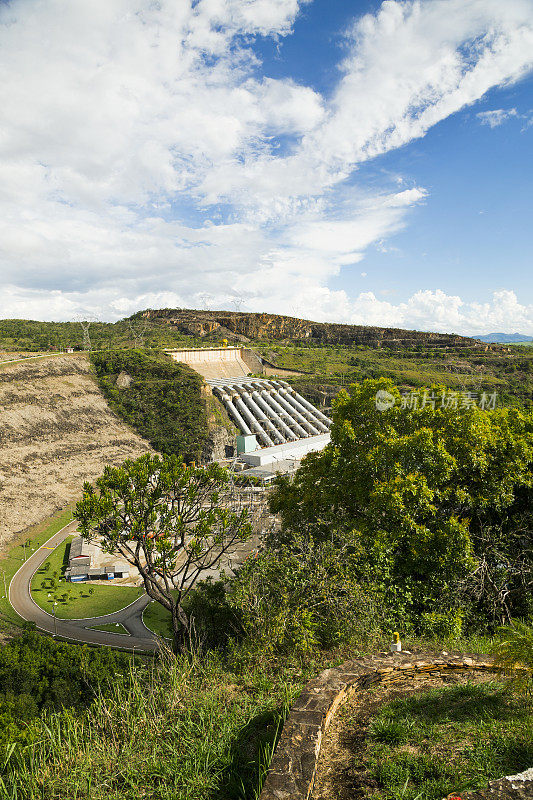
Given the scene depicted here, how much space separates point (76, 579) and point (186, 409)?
26.2m

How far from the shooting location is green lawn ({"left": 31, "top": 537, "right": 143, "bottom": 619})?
23.7 m

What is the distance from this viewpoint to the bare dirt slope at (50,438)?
3484 centimetres

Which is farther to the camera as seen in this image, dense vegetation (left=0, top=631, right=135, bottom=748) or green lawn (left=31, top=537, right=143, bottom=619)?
green lawn (left=31, top=537, right=143, bottom=619)

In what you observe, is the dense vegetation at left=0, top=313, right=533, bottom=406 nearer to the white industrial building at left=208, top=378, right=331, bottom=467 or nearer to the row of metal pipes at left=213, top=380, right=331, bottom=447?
the row of metal pipes at left=213, top=380, right=331, bottom=447

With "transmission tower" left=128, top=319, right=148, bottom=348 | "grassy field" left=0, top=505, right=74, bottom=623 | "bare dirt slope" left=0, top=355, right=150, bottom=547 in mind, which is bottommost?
"grassy field" left=0, top=505, right=74, bottom=623

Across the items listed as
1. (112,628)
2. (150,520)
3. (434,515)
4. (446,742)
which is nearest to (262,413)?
(112,628)

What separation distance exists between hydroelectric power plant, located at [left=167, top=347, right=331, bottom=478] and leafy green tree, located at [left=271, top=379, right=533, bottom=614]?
75.0 feet

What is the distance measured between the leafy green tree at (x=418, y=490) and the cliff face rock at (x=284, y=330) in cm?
9082

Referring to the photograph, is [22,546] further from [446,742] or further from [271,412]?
[446,742]

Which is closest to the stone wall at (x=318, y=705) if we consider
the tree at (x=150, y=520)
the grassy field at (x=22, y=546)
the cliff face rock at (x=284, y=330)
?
the tree at (x=150, y=520)

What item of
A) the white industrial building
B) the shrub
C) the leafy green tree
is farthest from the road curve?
the white industrial building

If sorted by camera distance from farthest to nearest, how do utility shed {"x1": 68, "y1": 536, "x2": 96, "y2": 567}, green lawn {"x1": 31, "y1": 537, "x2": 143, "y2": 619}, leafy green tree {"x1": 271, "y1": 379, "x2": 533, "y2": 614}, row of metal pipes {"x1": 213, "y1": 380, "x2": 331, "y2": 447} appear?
row of metal pipes {"x1": 213, "y1": 380, "x2": 331, "y2": 447} < utility shed {"x1": 68, "y1": 536, "x2": 96, "y2": 567} < green lawn {"x1": 31, "y1": 537, "x2": 143, "y2": 619} < leafy green tree {"x1": 271, "y1": 379, "x2": 533, "y2": 614}

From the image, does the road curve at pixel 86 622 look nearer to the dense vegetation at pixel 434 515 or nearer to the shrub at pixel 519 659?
the dense vegetation at pixel 434 515

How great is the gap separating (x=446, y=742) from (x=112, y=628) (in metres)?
22.2
